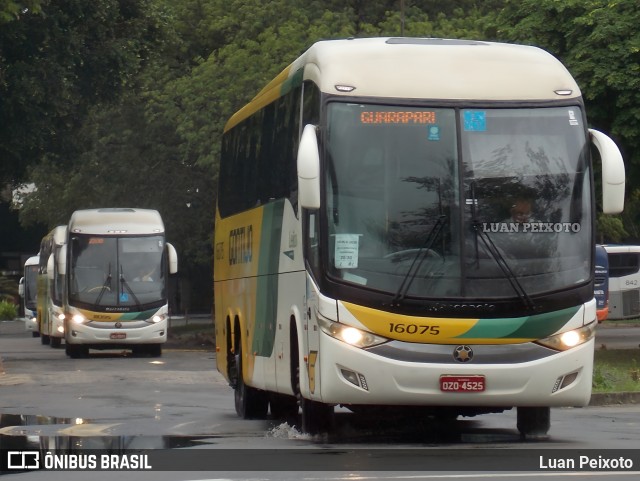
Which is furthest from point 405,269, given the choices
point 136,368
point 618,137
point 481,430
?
point 136,368

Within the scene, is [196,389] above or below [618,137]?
below

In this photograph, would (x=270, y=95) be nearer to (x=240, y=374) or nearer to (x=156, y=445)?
(x=240, y=374)

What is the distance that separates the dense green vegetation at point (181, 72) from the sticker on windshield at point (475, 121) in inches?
570

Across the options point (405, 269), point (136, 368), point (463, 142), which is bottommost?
point (136, 368)

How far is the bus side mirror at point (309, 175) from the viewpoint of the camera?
43.9 feet

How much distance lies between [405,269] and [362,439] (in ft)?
6.80

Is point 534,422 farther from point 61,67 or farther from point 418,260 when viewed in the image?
point 61,67

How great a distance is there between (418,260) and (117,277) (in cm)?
2639

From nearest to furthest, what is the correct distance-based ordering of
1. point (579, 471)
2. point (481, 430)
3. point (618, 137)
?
point (579, 471) → point (481, 430) → point (618, 137)

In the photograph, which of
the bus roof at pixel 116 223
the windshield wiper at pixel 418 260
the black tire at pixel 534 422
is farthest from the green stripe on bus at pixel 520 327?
the bus roof at pixel 116 223

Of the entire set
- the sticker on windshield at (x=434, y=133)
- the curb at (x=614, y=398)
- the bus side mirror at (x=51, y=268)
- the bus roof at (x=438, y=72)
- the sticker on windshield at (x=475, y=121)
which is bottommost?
the curb at (x=614, y=398)

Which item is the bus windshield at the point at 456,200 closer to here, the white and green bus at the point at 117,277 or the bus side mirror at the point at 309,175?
the bus side mirror at the point at 309,175

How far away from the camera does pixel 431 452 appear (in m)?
13.1

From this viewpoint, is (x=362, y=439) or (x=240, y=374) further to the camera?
(x=240, y=374)
